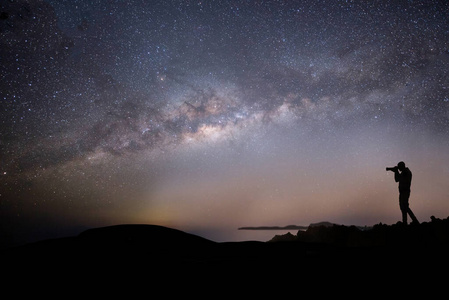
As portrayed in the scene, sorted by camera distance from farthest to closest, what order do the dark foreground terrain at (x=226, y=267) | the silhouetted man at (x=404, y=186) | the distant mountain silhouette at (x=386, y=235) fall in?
the silhouetted man at (x=404, y=186) < the distant mountain silhouette at (x=386, y=235) < the dark foreground terrain at (x=226, y=267)

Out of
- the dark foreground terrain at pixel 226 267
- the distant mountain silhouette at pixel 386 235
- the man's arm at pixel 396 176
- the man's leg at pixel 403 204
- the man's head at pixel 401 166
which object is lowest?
the distant mountain silhouette at pixel 386 235

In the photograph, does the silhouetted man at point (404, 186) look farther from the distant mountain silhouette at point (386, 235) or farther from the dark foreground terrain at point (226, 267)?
the dark foreground terrain at point (226, 267)

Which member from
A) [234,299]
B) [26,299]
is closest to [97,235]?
[26,299]

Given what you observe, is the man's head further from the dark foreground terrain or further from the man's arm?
the dark foreground terrain

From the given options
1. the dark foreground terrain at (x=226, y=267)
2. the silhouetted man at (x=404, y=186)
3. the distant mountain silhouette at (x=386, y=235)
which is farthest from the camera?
the silhouetted man at (x=404, y=186)

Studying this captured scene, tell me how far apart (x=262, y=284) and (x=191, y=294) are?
2.42 ft

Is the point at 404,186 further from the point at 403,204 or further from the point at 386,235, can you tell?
the point at 386,235

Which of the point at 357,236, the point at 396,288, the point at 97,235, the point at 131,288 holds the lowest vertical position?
the point at 357,236

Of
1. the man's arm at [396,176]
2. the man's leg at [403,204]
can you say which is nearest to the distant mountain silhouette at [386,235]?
the man's leg at [403,204]

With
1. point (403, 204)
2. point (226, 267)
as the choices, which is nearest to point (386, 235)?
point (403, 204)

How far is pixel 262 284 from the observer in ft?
7.88

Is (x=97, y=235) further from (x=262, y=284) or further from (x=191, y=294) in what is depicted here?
(x=262, y=284)

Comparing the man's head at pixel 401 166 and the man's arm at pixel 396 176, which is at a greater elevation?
the man's head at pixel 401 166

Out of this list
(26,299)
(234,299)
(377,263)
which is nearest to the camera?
(234,299)
